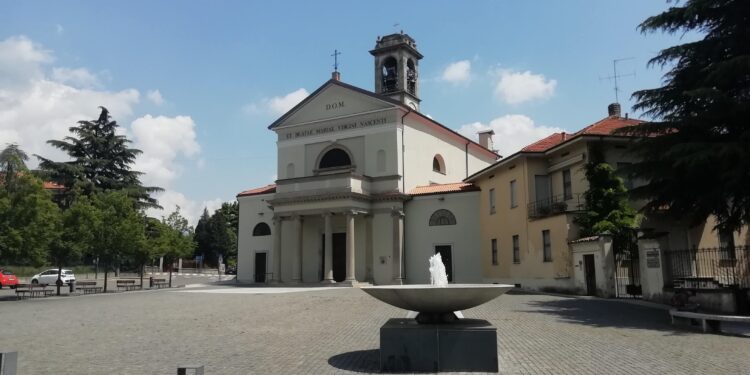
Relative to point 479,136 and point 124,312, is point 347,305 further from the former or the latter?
point 479,136

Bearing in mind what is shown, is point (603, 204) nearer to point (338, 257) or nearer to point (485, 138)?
point (338, 257)

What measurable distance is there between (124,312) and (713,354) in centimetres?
1621

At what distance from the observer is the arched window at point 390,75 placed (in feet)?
143

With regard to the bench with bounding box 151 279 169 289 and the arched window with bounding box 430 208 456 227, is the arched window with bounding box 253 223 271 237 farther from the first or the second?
the arched window with bounding box 430 208 456 227

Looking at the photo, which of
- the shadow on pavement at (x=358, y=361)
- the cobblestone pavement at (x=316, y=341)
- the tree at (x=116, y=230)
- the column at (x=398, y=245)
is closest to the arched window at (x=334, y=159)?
the column at (x=398, y=245)

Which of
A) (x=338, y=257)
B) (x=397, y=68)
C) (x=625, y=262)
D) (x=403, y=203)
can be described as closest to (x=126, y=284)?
(x=338, y=257)

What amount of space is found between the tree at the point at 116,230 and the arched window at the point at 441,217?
17.4m

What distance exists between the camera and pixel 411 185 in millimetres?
36344

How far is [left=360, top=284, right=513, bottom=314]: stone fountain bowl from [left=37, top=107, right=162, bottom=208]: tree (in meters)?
44.6

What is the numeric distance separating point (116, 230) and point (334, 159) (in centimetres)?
1464

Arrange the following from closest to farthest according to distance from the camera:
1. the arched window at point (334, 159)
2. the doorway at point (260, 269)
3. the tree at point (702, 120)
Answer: the tree at point (702, 120)
the arched window at point (334, 159)
the doorway at point (260, 269)

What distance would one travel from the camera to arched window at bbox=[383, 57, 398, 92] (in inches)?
1719

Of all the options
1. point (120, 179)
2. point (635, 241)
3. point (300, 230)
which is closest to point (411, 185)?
point (300, 230)

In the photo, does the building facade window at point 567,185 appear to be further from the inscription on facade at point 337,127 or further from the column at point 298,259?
the column at point 298,259
